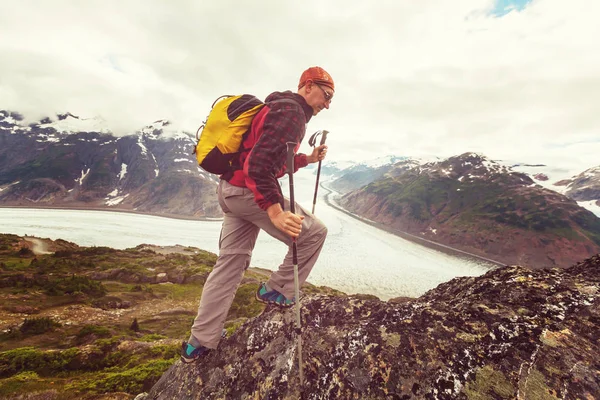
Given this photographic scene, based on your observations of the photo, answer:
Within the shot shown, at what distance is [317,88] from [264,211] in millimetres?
2183

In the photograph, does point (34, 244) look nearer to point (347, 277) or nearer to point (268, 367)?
point (347, 277)

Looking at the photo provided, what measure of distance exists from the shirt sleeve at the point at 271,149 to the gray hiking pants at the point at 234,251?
2.14 feet

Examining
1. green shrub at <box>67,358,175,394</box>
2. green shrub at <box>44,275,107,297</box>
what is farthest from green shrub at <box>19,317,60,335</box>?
green shrub at <box>44,275,107,297</box>

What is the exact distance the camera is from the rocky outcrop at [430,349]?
2.99m

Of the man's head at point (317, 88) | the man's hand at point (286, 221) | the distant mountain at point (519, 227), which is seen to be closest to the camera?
the man's hand at point (286, 221)

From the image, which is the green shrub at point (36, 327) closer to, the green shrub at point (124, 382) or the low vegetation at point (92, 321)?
the low vegetation at point (92, 321)

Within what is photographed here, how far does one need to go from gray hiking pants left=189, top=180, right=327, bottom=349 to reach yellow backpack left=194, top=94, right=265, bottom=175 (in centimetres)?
52

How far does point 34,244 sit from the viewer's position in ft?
303

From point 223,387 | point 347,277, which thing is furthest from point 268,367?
point 347,277

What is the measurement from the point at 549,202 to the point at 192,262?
21915cm

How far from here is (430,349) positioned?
3.51 m

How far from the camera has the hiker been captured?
12.2 feet

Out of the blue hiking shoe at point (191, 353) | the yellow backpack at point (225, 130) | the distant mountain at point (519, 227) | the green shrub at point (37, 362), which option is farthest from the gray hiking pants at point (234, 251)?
the distant mountain at point (519, 227)

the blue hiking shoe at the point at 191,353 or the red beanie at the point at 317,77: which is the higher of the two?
the red beanie at the point at 317,77
